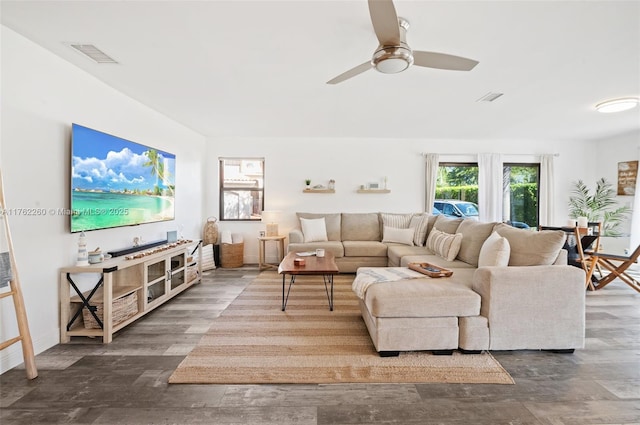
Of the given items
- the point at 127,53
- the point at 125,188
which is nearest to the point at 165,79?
the point at 127,53

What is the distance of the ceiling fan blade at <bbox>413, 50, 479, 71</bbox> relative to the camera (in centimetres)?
189

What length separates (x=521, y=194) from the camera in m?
5.59

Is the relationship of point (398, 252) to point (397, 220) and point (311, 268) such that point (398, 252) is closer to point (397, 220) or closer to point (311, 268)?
point (397, 220)

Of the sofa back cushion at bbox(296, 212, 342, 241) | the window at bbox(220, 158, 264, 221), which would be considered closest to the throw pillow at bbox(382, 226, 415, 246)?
the sofa back cushion at bbox(296, 212, 342, 241)

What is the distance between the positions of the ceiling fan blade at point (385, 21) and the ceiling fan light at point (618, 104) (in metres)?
3.42

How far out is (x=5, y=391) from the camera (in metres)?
1.68

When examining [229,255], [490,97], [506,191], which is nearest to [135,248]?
[229,255]

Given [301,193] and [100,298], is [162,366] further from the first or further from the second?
[301,193]

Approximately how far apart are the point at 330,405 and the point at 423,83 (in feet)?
9.58

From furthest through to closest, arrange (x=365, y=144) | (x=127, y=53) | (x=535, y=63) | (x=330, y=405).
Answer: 1. (x=365, y=144)
2. (x=535, y=63)
3. (x=127, y=53)
4. (x=330, y=405)

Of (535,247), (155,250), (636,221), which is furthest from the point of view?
(636,221)

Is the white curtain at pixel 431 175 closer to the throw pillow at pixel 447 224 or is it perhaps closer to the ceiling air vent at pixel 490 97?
the throw pillow at pixel 447 224

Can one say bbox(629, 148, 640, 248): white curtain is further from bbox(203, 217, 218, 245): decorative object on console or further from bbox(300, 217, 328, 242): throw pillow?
bbox(203, 217, 218, 245): decorative object on console

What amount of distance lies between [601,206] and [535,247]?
4.51 m
